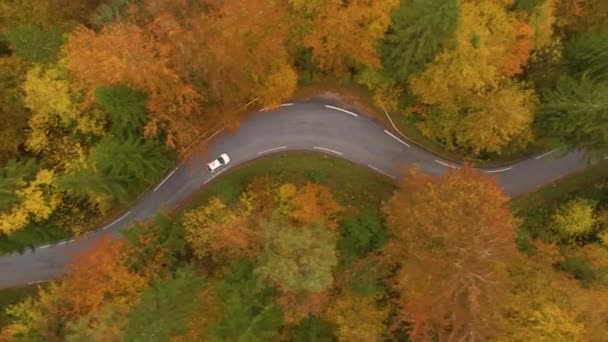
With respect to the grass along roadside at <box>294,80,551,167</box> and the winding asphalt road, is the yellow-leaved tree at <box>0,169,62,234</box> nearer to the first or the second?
the winding asphalt road

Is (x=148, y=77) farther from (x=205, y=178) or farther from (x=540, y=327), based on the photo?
(x=540, y=327)

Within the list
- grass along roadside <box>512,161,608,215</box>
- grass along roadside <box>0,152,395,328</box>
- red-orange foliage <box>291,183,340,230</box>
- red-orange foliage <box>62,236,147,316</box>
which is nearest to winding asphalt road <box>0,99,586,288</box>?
grass along roadside <box>0,152,395,328</box>

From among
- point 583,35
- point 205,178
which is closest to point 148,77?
point 205,178

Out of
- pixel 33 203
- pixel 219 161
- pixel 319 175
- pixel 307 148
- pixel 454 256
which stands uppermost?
pixel 33 203

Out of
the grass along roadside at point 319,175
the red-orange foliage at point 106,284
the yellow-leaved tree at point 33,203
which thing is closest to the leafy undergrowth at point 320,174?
the grass along roadside at point 319,175

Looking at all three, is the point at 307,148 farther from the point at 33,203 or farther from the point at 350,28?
the point at 33,203

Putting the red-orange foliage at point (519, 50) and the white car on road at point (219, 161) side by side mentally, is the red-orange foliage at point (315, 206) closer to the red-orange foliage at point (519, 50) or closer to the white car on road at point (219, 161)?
the white car on road at point (219, 161)

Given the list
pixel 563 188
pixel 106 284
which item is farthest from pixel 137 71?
pixel 563 188
